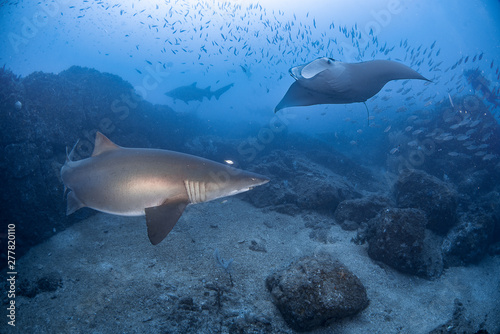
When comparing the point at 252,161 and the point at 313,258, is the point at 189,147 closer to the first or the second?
the point at 252,161

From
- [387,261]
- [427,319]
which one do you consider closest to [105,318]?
[427,319]

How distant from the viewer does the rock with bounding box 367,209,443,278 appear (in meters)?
4.73

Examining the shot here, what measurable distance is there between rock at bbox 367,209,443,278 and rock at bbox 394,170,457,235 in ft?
5.04

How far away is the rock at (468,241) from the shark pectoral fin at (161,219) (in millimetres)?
6980

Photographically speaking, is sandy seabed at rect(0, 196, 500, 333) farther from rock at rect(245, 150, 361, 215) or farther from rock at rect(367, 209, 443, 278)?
rock at rect(245, 150, 361, 215)

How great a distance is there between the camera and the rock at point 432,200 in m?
6.26

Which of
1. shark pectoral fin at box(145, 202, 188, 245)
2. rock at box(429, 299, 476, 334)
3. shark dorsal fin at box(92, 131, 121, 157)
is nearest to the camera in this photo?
shark pectoral fin at box(145, 202, 188, 245)

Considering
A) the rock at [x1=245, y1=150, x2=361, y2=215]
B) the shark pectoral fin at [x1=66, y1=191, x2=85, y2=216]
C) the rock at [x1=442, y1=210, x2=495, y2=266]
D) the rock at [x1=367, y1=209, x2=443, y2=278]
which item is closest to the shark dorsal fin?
the shark pectoral fin at [x1=66, y1=191, x2=85, y2=216]

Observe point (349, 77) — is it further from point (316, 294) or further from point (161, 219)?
point (161, 219)

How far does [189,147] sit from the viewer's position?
46.4ft

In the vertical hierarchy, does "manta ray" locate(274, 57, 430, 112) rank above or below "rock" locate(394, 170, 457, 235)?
above

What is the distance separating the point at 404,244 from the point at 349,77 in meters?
4.26

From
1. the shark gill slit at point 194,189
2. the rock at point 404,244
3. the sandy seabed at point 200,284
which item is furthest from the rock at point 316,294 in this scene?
the shark gill slit at point 194,189

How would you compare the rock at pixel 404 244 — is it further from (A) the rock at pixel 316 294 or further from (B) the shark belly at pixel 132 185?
(B) the shark belly at pixel 132 185
